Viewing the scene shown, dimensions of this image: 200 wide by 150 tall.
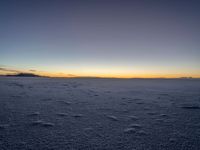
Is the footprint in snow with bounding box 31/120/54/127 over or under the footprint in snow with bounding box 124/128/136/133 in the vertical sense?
over

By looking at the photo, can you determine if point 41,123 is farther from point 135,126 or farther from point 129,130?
point 135,126

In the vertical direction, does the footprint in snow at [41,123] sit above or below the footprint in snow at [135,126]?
above

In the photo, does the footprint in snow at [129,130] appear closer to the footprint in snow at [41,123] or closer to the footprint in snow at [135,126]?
the footprint in snow at [135,126]

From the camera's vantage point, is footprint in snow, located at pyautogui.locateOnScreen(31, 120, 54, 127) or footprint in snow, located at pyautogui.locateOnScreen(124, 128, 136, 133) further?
footprint in snow, located at pyautogui.locateOnScreen(31, 120, 54, 127)

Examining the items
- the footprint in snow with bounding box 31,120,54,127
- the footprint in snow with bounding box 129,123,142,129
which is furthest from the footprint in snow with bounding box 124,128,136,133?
the footprint in snow with bounding box 31,120,54,127

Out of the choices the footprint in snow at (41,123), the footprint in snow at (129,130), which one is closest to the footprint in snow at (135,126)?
the footprint in snow at (129,130)

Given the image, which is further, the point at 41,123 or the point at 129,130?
the point at 41,123

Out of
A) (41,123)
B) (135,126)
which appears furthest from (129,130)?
(41,123)

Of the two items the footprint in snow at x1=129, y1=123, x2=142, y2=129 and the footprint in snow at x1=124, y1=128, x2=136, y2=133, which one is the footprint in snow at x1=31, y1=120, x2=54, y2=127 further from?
the footprint in snow at x1=129, y1=123, x2=142, y2=129

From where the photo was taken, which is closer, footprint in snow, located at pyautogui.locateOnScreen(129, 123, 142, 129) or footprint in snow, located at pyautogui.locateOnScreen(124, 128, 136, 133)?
footprint in snow, located at pyautogui.locateOnScreen(124, 128, 136, 133)

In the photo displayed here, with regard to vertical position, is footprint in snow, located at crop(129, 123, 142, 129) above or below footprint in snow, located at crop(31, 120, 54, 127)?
below

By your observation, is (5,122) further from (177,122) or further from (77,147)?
(177,122)

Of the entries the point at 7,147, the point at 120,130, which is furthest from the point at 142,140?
the point at 7,147

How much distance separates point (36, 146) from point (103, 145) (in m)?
0.75
